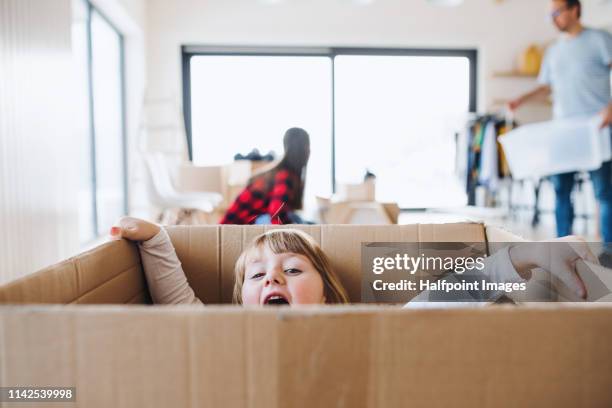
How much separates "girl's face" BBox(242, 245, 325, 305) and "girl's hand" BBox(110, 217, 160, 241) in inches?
8.6

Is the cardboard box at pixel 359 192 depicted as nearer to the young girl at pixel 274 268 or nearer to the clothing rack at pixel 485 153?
the clothing rack at pixel 485 153

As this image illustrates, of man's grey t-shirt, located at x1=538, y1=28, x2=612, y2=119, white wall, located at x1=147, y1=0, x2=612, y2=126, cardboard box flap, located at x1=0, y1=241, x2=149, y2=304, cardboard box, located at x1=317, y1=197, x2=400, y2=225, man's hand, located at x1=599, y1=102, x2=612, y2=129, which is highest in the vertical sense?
white wall, located at x1=147, y1=0, x2=612, y2=126

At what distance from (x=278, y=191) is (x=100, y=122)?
2.77 m

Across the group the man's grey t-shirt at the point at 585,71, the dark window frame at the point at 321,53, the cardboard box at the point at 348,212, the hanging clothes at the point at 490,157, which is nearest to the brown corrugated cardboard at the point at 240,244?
the cardboard box at the point at 348,212

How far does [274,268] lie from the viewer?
1033 mm

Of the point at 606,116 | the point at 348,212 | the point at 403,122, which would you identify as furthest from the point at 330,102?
the point at 606,116

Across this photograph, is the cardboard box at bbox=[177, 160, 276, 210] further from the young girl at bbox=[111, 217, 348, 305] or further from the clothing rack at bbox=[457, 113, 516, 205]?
the young girl at bbox=[111, 217, 348, 305]

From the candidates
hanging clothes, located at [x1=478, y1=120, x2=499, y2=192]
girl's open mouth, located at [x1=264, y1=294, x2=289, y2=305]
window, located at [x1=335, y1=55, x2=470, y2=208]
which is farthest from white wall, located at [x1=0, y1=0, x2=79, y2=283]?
hanging clothes, located at [x1=478, y1=120, x2=499, y2=192]

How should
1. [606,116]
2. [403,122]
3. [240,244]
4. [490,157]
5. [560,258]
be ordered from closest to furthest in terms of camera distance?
[560,258] < [240,244] < [606,116] < [490,157] < [403,122]

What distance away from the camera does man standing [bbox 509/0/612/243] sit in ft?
8.55

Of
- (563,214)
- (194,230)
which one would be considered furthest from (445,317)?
(563,214)

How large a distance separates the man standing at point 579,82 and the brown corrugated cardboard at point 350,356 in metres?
2.52

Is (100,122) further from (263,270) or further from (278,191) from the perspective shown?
(263,270)

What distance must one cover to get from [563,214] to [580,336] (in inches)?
105
